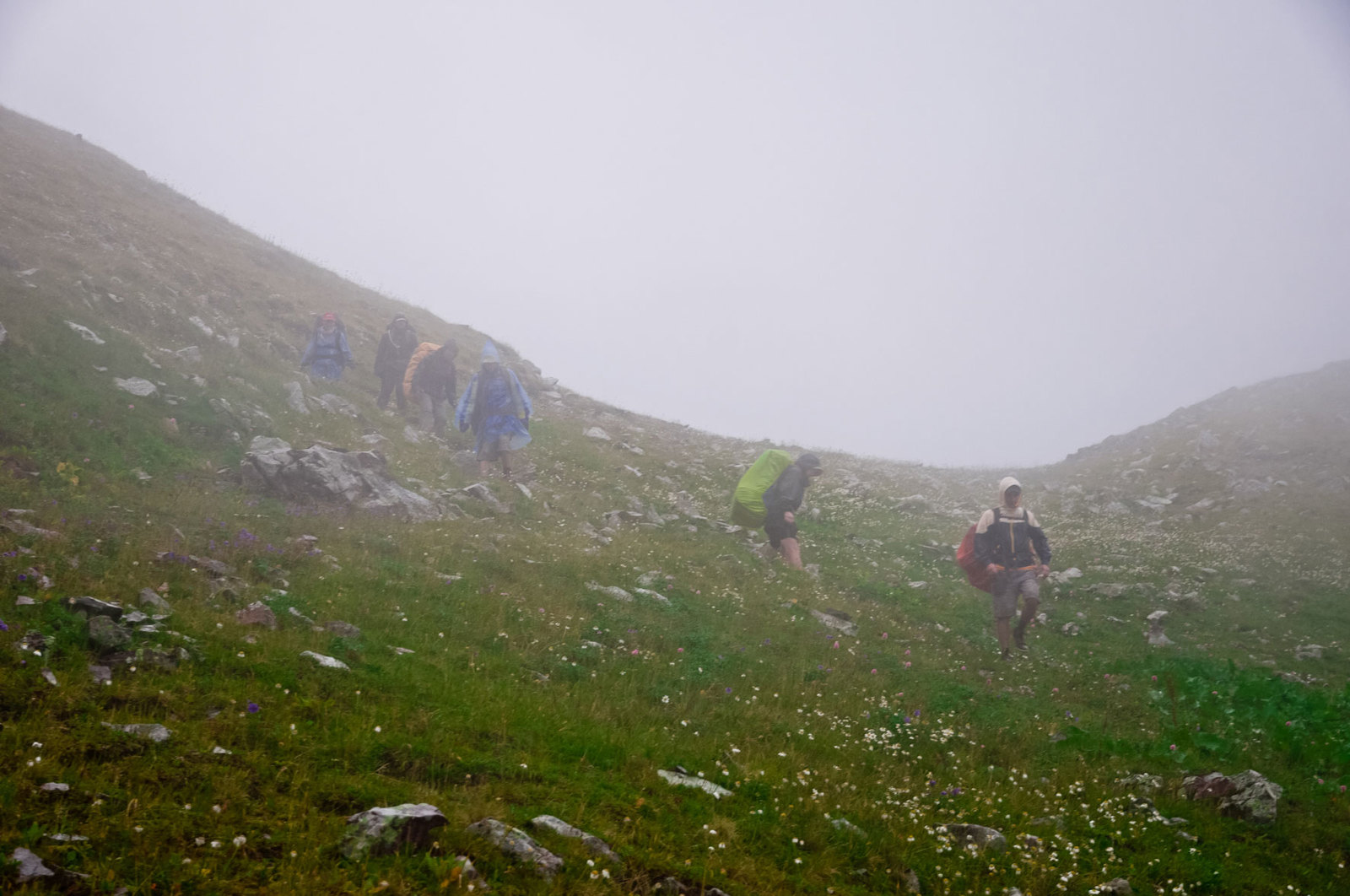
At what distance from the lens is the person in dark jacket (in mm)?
16344

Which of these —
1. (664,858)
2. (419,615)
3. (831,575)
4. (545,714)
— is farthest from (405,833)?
(831,575)

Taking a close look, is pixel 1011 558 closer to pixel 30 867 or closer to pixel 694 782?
pixel 694 782

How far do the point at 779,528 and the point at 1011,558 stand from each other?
5.36 m

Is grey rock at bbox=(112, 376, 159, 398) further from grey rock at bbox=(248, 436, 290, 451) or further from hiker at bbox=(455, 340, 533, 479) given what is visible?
hiker at bbox=(455, 340, 533, 479)

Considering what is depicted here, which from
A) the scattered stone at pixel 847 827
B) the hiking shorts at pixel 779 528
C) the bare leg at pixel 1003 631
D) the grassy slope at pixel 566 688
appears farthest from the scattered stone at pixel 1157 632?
the scattered stone at pixel 847 827

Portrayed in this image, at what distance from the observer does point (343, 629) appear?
310 inches

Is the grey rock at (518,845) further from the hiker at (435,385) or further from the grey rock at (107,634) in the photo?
the hiker at (435,385)

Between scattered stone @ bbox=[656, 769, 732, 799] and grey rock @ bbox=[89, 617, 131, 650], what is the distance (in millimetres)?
4852

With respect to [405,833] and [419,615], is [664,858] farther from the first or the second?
[419,615]

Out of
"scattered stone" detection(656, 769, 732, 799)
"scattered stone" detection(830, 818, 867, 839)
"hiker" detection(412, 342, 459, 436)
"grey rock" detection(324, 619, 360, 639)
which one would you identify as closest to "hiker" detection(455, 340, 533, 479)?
"hiker" detection(412, 342, 459, 436)

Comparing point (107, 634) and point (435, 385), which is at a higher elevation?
point (435, 385)

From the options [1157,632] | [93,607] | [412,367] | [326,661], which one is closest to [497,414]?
[412,367]

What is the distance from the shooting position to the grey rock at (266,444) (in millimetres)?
15281

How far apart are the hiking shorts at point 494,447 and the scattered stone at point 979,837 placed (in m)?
15.6
